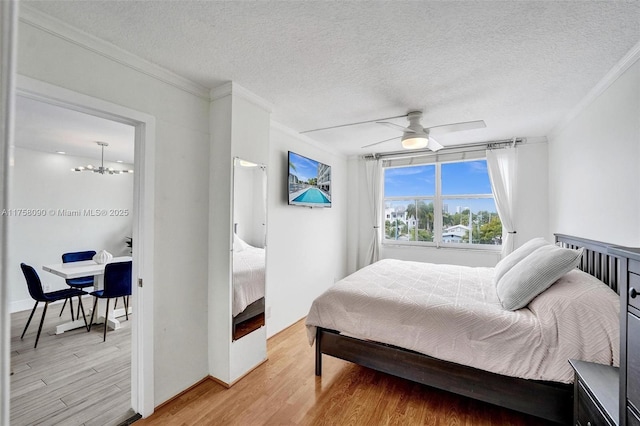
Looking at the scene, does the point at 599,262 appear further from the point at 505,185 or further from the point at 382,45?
the point at 382,45

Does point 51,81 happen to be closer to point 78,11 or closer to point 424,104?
point 78,11

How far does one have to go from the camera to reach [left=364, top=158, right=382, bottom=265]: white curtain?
4.73m

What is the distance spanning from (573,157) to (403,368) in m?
2.67

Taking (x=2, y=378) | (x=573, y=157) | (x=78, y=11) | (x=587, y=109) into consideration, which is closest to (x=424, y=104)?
(x=587, y=109)

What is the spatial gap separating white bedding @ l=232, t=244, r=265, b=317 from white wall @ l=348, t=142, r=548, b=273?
101 inches

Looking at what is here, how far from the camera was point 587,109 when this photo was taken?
8.22 feet

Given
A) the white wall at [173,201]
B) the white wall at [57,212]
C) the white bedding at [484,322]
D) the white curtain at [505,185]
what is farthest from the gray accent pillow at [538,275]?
the white wall at [57,212]

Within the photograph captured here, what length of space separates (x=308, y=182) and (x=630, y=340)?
3.11m

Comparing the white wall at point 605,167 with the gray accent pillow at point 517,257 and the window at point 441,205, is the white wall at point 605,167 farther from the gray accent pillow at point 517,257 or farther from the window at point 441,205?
the window at point 441,205

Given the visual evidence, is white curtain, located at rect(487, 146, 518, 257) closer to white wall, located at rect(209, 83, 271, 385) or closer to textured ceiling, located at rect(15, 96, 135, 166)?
white wall, located at rect(209, 83, 271, 385)

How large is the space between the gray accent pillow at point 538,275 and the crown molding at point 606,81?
1271 mm

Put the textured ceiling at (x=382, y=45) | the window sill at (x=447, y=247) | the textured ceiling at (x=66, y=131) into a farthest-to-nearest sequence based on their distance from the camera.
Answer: the window sill at (x=447, y=247)
the textured ceiling at (x=66, y=131)
the textured ceiling at (x=382, y=45)

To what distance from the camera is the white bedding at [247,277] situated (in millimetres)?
2422

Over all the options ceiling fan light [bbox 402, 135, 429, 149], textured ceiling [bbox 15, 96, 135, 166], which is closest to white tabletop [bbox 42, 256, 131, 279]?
textured ceiling [bbox 15, 96, 135, 166]
